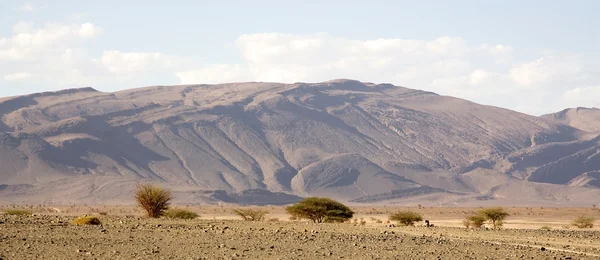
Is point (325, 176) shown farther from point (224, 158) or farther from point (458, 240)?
point (458, 240)

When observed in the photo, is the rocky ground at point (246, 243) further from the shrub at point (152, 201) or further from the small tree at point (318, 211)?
the small tree at point (318, 211)

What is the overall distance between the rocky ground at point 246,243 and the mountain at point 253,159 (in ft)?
322

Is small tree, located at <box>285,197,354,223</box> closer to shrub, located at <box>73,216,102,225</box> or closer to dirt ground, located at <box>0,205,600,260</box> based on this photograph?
dirt ground, located at <box>0,205,600,260</box>

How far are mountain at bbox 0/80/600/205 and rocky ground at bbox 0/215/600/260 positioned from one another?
9800 cm

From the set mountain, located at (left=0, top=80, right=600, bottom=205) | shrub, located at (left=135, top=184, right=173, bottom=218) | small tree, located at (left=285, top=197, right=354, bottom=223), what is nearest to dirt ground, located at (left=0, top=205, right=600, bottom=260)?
shrub, located at (left=135, top=184, right=173, bottom=218)

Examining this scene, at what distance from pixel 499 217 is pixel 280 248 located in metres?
27.9

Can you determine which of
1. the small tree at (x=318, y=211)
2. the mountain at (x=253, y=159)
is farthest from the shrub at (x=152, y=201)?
the mountain at (x=253, y=159)

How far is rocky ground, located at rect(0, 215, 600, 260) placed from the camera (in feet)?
67.5

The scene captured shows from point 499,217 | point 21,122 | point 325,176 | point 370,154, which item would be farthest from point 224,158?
point 499,217

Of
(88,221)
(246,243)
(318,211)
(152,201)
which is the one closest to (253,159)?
(318,211)

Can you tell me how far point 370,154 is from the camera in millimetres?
176375

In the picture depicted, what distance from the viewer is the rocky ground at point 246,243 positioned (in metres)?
20.6

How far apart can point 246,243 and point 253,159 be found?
143334 millimetres

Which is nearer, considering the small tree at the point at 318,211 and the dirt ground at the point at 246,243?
the dirt ground at the point at 246,243
